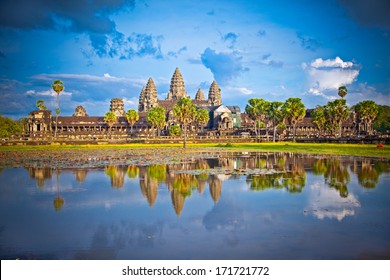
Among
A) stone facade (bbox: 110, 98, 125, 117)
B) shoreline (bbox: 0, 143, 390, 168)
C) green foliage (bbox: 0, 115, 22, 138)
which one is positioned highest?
stone facade (bbox: 110, 98, 125, 117)

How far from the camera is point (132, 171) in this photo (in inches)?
1027

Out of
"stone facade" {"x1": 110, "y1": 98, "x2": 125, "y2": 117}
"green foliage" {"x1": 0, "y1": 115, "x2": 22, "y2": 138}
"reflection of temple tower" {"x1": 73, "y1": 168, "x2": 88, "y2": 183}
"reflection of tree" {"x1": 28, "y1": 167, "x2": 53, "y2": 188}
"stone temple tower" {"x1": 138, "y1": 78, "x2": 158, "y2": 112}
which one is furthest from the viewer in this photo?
"stone facade" {"x1": 110, "y1": 98, "x2": 125, "y2": 117}

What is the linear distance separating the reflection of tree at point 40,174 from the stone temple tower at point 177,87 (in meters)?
112

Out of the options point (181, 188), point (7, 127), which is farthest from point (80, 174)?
point (7, 127)

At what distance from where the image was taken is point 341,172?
24.5 m

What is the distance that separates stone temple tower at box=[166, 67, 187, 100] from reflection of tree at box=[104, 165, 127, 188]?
11214 centimetres

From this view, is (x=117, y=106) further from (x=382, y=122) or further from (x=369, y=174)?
(x=369, y=174)

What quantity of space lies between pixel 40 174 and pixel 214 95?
11932cm

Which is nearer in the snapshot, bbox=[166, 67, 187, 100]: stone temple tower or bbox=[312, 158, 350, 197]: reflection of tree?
bbox=[312, 158, 350, 197]: reflection of tree

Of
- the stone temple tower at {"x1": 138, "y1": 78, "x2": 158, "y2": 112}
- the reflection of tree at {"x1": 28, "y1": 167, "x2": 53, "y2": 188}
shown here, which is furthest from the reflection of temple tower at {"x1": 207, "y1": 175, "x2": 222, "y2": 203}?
the stone temple tower at {"x1": 138, "y1": 78, "x2": 158, "y2": 112}

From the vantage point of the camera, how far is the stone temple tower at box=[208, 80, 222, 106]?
463ft

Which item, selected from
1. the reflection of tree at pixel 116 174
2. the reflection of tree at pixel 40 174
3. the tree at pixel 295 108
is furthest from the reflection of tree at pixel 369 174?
Result: the tree at pixel 295 108

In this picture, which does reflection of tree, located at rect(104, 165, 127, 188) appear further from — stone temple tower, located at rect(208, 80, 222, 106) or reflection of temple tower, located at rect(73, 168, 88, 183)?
stone temple tower, located at rect(208, 80, 222, 106)
